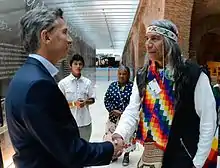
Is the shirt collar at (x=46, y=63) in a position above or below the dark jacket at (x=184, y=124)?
above

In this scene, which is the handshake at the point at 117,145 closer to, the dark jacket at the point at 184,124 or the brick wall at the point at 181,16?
the dark jacket at the point at 184,124

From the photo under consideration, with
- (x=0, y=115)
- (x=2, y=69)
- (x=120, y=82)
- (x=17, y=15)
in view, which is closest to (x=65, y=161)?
(x=0, y=115)

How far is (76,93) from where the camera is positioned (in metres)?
4.00

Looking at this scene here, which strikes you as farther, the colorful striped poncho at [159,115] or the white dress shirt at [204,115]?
the colorful striped poncho at [159,115]

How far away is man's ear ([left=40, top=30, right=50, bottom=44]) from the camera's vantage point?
1367mm

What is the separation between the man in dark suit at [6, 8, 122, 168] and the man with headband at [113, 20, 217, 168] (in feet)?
1.95

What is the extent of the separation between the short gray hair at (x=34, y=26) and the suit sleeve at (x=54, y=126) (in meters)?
0.24

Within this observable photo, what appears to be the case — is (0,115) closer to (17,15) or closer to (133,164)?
(17,15)

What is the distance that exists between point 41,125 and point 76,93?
2.79 m

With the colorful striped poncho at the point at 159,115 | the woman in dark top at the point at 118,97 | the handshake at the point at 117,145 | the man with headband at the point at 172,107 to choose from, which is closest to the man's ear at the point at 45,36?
the handshake at the point at 117,145

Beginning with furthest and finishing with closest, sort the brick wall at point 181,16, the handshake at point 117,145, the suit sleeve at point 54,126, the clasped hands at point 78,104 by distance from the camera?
the brick wall at point 181,16 < the clasped hands at point 78,104 < the handshake at point 117,145 < the suit sleeve at point 54,126

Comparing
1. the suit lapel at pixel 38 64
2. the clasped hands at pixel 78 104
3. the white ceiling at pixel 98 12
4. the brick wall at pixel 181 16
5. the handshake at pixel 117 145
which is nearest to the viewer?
the suit lapel at pixel 38 64

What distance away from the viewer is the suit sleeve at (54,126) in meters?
1.20

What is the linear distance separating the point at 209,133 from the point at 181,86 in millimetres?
312
